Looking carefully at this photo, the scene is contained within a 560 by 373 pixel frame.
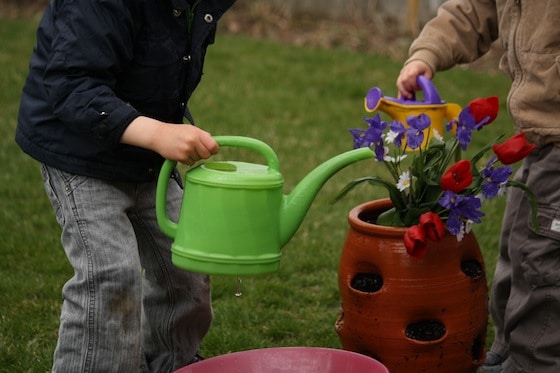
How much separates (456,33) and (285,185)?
6.20 feet

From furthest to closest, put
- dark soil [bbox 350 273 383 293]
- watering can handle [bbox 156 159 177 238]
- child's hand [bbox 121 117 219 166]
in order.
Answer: dark soil [bbox 350 273 383 293] < watering can handle [bbox 156 159 177 238] < child's hand [bbox 121 117 219 166]

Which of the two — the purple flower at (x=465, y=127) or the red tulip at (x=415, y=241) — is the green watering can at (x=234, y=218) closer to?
the red tulip at (x=415, y=241)

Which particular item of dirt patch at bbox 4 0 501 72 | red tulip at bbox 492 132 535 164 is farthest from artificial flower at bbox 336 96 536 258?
dirt patch at bbox 4 0 501 72

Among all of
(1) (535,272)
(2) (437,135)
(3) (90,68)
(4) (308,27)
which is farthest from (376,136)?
(4) (308,27)

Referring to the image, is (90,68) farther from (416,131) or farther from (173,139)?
(416,131)

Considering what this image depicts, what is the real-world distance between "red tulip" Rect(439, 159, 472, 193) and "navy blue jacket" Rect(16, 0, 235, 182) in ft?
2.32

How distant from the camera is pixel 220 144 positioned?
7.60 feet

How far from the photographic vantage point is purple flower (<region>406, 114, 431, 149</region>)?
250cm

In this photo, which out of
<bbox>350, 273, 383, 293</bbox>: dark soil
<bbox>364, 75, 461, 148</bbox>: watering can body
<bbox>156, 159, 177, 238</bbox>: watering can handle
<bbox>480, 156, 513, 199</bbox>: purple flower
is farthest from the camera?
<bbox>364, 75, 461, 148</bbox>: watering can body

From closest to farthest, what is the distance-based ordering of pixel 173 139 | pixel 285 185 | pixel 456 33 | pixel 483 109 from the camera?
pixel 173 139
pixel 483 109
pixel 456 33
pixel 285 185

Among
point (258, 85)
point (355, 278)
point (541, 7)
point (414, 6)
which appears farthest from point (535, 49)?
point (414, 6)

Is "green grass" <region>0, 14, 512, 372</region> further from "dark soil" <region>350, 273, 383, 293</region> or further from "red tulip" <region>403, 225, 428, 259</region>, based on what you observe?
"red tulip" <region>403, 225, 428, 259</region>

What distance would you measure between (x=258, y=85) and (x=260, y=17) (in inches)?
93.4

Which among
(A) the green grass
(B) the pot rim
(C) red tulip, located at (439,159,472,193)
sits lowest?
(A) the green grass
